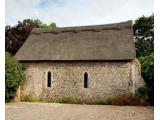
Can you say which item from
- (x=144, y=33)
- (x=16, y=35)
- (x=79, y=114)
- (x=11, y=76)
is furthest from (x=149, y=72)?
(x=144, y=33)

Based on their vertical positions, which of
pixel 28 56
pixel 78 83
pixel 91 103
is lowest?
pixel 91 103

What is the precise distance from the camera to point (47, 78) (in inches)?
870

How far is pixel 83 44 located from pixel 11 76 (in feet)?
21.6

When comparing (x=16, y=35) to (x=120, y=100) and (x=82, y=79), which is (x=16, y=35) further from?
(x=120, y=100)

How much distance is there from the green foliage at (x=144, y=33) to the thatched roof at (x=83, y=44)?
17.9 metres

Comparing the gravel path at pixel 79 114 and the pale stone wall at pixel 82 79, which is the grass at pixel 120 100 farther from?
the gravel path at pixel 79 114

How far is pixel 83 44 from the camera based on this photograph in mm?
22547

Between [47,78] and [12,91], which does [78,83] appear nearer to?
[47,78]

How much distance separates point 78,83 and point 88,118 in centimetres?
935

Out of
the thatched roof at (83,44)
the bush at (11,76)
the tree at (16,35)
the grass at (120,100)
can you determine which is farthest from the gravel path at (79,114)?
the tree at (16,35)

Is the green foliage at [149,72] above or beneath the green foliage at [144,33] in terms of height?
beneath

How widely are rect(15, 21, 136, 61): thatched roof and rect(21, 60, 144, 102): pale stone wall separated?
0.59m

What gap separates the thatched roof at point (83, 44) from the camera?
68.2ft
